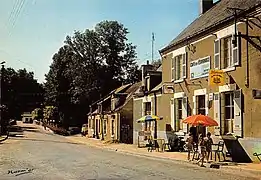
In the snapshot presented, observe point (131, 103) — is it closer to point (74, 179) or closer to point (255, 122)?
point (255, 122)

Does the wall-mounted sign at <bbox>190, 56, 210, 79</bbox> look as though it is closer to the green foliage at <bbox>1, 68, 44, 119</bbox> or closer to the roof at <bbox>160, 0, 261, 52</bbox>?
the roof at <bbox>160, 0, 261, 52</bbox>

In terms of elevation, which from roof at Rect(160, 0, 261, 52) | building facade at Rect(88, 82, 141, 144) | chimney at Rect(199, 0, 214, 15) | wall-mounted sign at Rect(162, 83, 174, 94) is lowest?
building facade at Rect(88, 82, 141, 144)

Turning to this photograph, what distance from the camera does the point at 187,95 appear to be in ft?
97.6

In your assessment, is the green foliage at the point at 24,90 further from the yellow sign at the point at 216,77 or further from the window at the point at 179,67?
the yellow sign at the point at 216,77

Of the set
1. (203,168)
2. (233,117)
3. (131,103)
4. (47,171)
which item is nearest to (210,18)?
(233,117)

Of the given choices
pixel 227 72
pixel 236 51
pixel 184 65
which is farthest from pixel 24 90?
pixel 236 51

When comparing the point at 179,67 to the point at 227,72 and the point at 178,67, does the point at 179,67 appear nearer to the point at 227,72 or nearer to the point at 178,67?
the point at 178,67

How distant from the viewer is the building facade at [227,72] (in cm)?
2216

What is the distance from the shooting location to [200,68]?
90.8ft

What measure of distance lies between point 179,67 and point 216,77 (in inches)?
307

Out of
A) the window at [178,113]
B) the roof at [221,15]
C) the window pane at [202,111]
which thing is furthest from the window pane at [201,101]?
the roof at [221,15]

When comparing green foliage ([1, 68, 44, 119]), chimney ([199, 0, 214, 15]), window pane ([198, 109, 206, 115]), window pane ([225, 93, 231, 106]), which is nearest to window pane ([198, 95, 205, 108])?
window pane ([198, 109, 206, 115])

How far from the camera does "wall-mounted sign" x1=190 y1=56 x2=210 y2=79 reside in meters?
26.9

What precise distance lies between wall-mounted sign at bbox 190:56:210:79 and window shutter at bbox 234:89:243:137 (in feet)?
12.5
